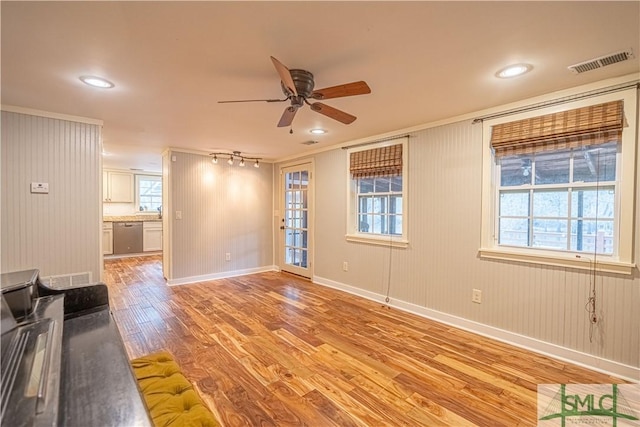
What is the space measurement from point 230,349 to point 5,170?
279 centimetres

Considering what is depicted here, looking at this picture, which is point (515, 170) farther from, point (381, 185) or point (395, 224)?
point (381, 185)

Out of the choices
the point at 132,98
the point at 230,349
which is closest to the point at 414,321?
the point at 230,349

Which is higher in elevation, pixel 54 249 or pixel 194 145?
pixel 194 145

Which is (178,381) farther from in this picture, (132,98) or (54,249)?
(54,249)

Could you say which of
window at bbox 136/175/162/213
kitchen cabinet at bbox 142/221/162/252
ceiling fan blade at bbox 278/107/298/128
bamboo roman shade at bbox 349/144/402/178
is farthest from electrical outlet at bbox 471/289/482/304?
window at bbox 136/175/162/213

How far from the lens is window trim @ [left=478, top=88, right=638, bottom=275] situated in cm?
219

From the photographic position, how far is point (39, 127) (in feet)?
9.89

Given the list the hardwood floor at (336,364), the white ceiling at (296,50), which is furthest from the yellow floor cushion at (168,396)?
the white ceiling at (296,50)

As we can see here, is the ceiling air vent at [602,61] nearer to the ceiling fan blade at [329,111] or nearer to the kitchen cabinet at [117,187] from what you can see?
the ceiling fan blade at [329,111]

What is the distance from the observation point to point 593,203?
241 centimetres

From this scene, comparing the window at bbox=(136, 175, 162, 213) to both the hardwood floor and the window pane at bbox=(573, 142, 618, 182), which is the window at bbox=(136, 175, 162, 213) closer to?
the hardwood floor

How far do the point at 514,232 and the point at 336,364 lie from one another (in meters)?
2.11

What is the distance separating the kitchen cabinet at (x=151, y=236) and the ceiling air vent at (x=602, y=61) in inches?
333

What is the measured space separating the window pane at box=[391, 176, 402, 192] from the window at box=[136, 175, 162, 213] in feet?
23.3
